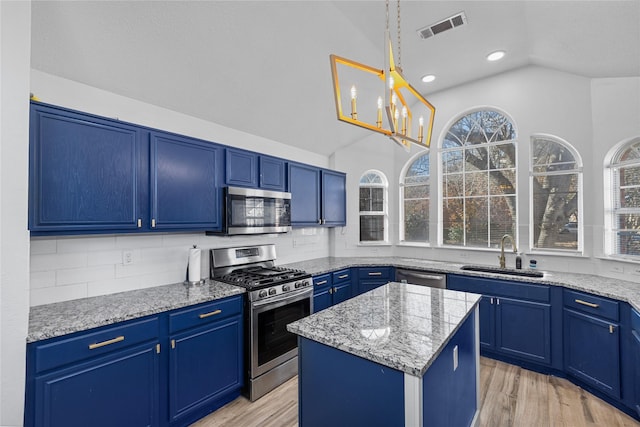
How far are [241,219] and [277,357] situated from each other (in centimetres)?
136

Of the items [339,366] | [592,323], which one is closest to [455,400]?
[339,366]

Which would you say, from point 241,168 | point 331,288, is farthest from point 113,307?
point 331,288

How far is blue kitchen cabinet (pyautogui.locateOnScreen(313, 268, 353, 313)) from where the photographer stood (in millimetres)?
3420

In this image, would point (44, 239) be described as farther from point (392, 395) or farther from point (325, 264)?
point (325, 264)

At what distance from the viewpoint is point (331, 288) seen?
143 inches

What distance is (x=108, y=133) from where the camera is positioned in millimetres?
2082

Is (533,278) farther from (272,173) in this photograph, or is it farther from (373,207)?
(272,173)

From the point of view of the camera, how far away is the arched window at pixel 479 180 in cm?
384

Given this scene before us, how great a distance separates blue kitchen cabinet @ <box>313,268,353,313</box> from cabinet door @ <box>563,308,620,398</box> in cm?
228

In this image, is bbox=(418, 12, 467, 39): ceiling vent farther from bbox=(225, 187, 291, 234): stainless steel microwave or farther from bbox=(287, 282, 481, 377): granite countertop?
bbox=(287, 282, 481, 377): granite countertop

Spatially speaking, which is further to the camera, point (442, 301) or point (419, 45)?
point (419, 45)

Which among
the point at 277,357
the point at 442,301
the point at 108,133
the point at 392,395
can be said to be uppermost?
the point at 108,133

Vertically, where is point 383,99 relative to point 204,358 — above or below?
above

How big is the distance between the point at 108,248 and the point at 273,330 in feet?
5.10
